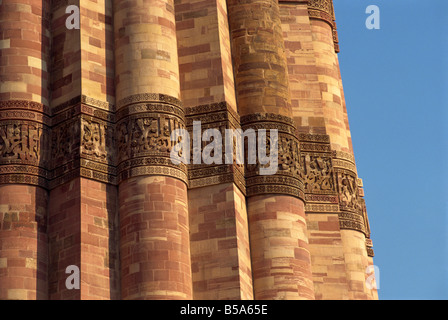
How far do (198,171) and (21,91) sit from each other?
394 centimetres

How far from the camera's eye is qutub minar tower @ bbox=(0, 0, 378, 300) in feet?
69.2

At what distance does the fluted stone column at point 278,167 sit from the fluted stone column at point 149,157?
1835mm

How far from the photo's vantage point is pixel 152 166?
21.7 m

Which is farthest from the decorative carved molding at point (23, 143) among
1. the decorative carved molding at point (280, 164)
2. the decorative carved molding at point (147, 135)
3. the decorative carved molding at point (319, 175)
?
the decorative carved molding at point (319, 175)

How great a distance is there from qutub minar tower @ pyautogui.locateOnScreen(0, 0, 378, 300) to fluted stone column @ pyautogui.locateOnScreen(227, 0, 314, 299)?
3 centimetres

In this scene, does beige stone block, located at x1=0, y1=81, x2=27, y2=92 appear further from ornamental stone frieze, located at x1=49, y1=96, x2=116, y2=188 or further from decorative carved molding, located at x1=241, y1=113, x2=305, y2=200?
decorative carved molding, located at x1=241, y1=113, x2=305, y2=200

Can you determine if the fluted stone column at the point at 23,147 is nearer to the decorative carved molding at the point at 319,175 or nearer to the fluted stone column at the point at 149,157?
the fluted stone column at the point at 149,157

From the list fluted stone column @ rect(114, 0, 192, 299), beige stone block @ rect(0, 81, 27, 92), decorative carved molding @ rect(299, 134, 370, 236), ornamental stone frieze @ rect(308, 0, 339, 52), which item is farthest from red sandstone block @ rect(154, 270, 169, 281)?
ornamental stone frieze @ rect(308, 0, 339, 52)

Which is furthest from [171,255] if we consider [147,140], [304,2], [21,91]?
[304,2]

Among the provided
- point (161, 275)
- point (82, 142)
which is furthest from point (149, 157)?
point (161, 275)

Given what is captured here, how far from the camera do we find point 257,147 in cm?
2358

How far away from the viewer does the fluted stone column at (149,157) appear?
20.8 meters

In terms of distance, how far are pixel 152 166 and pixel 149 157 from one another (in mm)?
211

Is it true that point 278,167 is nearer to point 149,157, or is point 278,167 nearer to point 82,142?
point 149,157
